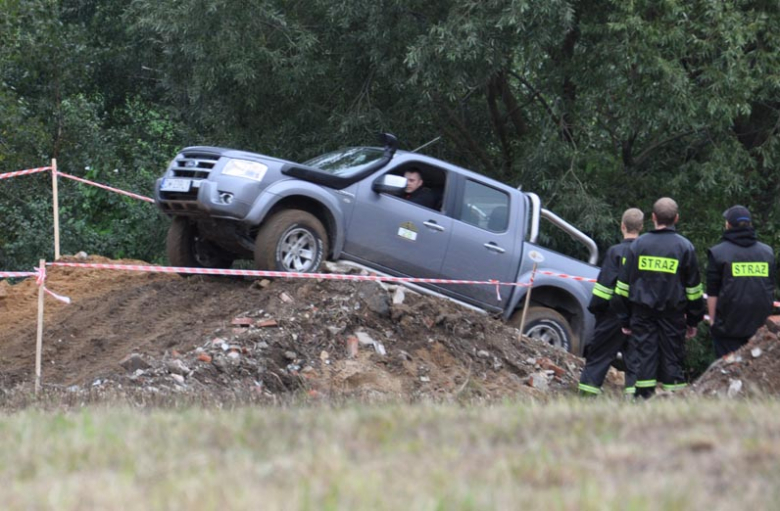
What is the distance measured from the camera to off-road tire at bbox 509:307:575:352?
526 inches

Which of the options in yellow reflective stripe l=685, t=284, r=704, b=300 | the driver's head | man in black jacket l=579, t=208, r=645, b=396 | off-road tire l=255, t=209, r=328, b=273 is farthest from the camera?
the driver's head

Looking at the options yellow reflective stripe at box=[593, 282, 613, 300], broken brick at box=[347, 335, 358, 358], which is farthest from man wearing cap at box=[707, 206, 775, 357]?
broken brick at box=[347, 335, 358, 358]

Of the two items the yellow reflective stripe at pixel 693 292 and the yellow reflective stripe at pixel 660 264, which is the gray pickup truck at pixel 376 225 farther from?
the yellow reflective stripe at pixel 693 292

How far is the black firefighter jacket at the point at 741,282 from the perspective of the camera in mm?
9727

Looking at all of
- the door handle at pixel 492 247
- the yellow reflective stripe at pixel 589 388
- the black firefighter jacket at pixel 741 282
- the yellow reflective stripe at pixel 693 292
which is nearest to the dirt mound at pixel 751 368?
the black firefighter jacket at pixel 741 282

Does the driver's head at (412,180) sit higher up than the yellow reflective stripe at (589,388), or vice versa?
the driver's head at (412,180)

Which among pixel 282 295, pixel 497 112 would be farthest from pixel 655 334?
pixel 497 112

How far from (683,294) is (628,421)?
12.9 ft

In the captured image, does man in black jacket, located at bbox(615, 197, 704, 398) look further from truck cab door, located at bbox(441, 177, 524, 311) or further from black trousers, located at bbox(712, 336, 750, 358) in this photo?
truck cab door, located at bbox(441, 177, 524, 311)

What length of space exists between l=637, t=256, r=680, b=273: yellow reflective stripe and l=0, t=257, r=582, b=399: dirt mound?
5.73 feet

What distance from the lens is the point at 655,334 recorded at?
9.42m

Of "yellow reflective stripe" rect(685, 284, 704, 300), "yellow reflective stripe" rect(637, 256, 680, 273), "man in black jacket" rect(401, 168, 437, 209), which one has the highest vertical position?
"man in black jacket" rect(401, 168, 437, 209)

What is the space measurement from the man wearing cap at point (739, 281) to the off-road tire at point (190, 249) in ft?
18.0

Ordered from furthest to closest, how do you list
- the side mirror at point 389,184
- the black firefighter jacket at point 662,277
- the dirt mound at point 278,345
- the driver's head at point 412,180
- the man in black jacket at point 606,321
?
the driver's head at point 412,180, the side mirror at point 389,184, the dirt mound at point 278,345, the man in black jacket at point 606,321, the black firefighter jacket at point 662,277
